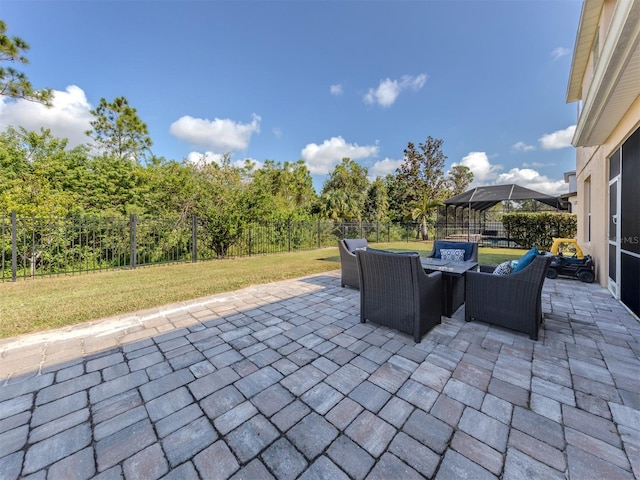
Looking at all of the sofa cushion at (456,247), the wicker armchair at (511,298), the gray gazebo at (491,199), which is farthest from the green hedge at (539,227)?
the wicker armchair at (511,298)

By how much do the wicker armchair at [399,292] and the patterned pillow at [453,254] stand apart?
1.61 m

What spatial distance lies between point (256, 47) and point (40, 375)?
9493 mm

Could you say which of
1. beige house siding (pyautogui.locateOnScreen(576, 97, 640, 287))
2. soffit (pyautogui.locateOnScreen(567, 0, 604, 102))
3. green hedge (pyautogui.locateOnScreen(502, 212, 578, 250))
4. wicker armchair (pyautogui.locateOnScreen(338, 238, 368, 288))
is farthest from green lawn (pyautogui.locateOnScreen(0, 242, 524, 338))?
green hedge (pyautogui.locateOnScreen(502, 212, 578, 250))

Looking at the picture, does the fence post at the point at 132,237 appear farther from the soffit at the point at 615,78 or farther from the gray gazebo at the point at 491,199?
the gray gazebo at the point at 491,199

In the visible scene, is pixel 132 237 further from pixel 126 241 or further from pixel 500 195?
pixel 500 195

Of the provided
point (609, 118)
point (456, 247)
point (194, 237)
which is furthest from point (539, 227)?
point (194, 237)

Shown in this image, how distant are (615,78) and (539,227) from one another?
9.75 m

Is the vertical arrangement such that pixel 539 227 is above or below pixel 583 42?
below

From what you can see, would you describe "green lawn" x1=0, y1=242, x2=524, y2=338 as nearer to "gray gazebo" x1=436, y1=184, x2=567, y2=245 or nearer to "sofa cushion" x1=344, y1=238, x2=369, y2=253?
"sofa cushion" x1=344, y1=238, x2=369, y2=253

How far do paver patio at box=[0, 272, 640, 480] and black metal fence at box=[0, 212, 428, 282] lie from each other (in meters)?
4.67

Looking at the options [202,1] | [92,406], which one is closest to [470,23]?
[202,1]

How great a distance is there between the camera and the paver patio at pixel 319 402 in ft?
4.33

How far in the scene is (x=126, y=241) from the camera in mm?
7305

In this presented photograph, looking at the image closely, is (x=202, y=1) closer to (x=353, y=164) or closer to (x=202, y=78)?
(x=202, y=78)
